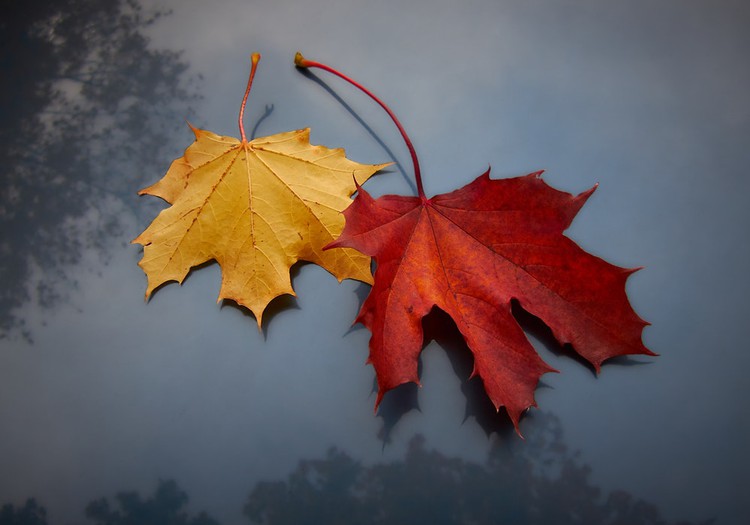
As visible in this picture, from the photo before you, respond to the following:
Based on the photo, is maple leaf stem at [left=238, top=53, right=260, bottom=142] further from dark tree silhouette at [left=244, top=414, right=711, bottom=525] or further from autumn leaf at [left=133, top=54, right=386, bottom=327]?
dark tree silhouette at [left=244, top=414, right=711, bottom=525]

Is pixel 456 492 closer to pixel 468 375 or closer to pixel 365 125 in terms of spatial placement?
pixel 468 375

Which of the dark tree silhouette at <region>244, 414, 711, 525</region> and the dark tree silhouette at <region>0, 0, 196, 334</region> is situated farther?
the dark tree silhouette at <region>0, 0, 196, 334</region>

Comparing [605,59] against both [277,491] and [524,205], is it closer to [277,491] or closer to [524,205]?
[524,205]

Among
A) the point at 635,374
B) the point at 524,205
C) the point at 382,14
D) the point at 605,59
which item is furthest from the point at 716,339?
the point at 382,14

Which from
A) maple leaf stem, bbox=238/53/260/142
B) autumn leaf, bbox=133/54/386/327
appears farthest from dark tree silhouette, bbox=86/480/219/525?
maple leaf stem, bbox=238/53/260/142

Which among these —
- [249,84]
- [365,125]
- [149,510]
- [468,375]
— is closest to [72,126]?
[249,84]

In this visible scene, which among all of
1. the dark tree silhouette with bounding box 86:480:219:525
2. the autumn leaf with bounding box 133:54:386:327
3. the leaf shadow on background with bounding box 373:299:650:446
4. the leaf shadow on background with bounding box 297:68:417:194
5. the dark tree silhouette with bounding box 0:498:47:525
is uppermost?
the leaf shadow on background with bounding box 297:68:417:194
